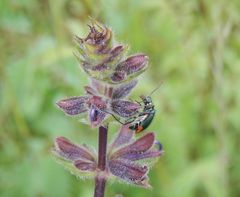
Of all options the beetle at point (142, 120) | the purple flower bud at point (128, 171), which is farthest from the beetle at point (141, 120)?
the purple flower bud at point (128, 171)

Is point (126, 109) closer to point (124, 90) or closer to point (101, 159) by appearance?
point (124, 90)

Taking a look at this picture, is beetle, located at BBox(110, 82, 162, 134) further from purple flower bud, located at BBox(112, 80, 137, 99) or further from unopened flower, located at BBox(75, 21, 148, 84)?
unopened flower, located at BBox(75, 21, 148, 84)

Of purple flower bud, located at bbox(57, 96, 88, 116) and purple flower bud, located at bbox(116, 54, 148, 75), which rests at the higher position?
purple flower bud, located at bbox(116, 54, 148, 75)

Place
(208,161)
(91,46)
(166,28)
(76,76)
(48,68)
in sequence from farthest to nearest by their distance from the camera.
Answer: (166,28) < (208,161) < (48,68) < (76,76) < (91,46)

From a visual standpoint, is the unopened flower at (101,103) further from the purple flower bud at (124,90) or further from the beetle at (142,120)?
the beetle at (142,120)

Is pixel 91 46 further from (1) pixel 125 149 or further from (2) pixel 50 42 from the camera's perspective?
(2) pixel 50 42

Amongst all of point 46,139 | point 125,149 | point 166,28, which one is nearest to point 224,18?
point 166,28

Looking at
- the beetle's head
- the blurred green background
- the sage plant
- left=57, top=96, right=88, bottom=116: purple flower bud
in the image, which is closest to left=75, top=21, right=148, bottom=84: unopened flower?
the sage plant
